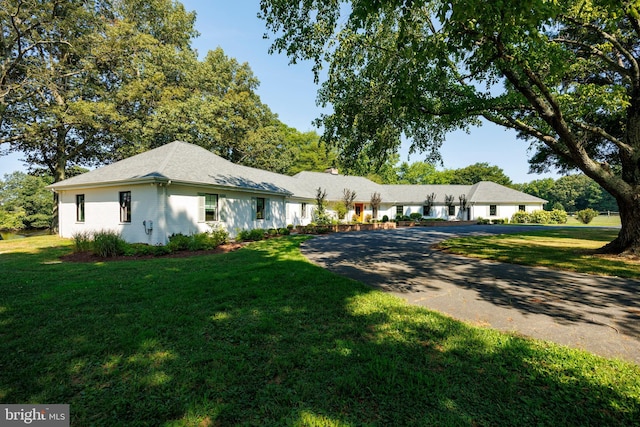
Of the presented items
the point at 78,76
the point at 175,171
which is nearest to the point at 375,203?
the point at 175,171

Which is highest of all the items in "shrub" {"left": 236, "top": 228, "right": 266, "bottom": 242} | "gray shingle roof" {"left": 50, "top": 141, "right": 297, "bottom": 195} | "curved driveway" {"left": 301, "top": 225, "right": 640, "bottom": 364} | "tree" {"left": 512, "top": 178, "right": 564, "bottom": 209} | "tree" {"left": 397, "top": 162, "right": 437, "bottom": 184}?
"tree" {"left": 397, "top": 162, "right": 437, "bottom": 184}

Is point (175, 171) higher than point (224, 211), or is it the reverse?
point (175, 171)

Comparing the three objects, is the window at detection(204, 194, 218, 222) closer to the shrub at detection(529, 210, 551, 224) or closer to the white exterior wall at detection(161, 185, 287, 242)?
the white exterior wall at detection(161, 185, 287, 242)

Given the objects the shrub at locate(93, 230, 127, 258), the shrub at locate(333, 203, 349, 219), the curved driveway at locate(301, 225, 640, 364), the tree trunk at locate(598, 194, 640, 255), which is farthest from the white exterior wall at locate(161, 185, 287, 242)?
the tree trunk at locate(598, 194, 640, 255)

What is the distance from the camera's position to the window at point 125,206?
511 inches

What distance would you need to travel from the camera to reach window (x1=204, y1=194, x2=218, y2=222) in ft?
46.4

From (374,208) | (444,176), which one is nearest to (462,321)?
(374,208)

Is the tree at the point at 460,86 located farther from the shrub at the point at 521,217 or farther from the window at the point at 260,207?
the shrub at the point at 521,217

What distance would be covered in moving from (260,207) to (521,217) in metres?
33.3

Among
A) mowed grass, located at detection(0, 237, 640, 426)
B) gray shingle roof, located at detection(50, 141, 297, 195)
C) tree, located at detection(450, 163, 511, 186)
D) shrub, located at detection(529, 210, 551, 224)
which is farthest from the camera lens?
tree, located at detection(450, 163, 511, 186)

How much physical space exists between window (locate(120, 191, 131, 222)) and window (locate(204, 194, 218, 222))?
3.34 meters

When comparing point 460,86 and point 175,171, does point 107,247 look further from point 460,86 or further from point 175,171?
point 460,86

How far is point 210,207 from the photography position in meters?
14.4

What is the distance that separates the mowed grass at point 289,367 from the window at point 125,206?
29.4ft
